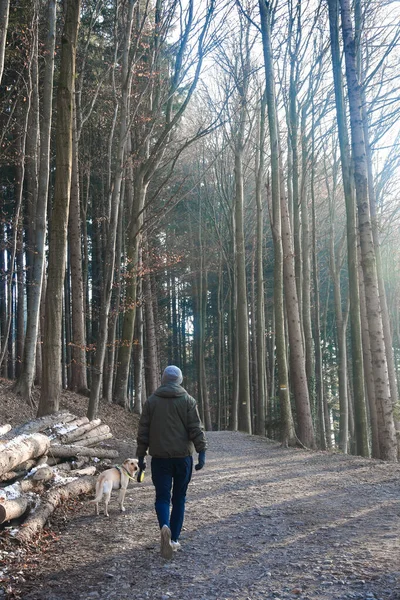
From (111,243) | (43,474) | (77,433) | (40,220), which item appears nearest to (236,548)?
(43,474)

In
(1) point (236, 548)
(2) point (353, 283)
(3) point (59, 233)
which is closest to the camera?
(1) point (236, 548)

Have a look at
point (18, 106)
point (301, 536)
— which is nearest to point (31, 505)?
point (301, 536)

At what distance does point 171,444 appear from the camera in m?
5.62

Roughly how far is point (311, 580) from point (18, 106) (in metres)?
18.3

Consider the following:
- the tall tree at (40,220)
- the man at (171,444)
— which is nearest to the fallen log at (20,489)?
the man at (171,444)

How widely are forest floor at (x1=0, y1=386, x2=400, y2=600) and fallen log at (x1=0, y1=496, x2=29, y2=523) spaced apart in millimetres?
374

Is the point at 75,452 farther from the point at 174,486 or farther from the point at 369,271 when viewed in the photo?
the point at 369,271

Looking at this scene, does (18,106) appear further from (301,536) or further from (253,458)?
(301,536)

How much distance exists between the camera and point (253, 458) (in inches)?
504

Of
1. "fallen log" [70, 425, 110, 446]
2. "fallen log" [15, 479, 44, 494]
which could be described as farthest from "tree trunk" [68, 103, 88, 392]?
"fallen log" [15, 479, 44, 494]

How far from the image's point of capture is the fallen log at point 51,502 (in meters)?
5.66

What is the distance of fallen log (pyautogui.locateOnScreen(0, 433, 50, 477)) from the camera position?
637cm

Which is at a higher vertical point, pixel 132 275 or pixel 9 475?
pixel 132 275

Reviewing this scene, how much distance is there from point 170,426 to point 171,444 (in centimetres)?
19
